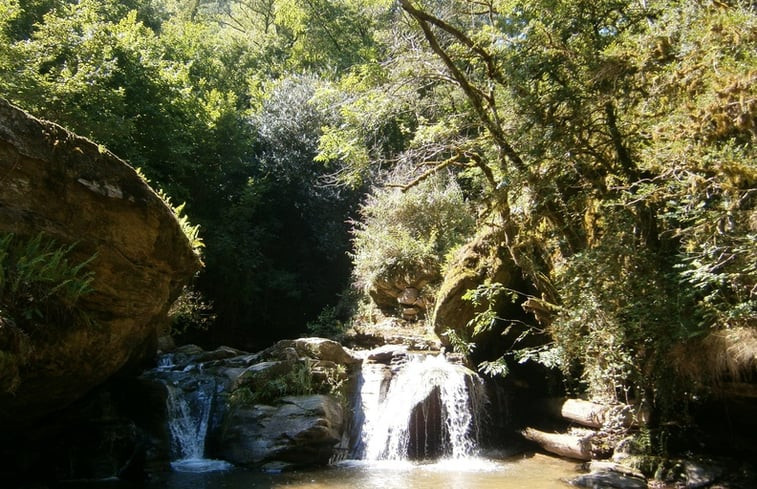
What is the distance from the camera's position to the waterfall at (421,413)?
922cm

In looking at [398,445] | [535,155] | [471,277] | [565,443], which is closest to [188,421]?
[398,445]

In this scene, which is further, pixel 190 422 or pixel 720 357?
pixel 190 422

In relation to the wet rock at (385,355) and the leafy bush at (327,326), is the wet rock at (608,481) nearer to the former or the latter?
the wet rock at (385,355)

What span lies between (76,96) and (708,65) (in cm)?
1254

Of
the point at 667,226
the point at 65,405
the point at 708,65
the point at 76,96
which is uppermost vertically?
the point at 76,96

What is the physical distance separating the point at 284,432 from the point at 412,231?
816 centimetres

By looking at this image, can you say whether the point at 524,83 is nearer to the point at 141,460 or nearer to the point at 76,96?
the point at 141,460

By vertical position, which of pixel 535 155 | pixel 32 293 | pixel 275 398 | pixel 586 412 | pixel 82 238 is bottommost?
pixel 586 412

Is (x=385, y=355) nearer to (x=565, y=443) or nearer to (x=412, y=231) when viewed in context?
(x=565, y=443)

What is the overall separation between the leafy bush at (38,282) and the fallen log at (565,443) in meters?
7.15

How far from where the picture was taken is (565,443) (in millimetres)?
8508

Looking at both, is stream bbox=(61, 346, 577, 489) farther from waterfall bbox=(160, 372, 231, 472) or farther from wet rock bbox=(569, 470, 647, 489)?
wet rock bbox=(569, 470, 647, 489)

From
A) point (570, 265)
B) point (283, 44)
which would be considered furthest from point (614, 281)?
point (283, 44)

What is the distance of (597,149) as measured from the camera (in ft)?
25.8
